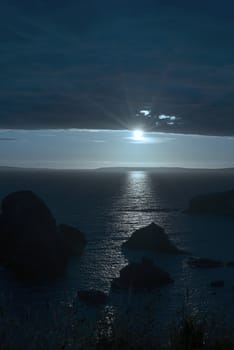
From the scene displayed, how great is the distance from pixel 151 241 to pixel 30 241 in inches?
1046

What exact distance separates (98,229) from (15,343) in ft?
323

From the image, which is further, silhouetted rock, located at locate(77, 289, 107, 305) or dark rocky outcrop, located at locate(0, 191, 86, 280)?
dark rocky outcrop, located at locate(0, 191, 86, 280)

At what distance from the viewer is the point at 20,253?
66875mm

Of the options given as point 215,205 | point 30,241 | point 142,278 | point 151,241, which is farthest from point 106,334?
point 215,205

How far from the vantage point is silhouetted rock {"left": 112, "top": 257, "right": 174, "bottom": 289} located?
54625 mm

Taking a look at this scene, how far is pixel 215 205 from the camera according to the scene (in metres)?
161

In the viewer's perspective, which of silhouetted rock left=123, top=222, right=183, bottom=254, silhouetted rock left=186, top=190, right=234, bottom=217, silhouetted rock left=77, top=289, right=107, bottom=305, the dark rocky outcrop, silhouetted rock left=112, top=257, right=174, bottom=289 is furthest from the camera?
silhouetted rock left=186, top=190, right=234, bottom=217

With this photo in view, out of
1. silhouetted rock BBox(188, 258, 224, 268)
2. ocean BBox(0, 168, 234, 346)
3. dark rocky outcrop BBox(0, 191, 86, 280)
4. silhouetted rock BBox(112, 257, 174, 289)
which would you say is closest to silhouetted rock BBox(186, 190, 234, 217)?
ocean BBox(0, 168, 234, 346)

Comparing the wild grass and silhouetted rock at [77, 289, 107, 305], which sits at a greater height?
the wild grass

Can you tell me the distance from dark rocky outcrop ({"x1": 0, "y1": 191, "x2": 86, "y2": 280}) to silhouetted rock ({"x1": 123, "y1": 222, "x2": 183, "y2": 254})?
44.6ft

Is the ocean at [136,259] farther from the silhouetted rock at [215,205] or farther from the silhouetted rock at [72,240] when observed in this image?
the silhouetted rock at [215,205]

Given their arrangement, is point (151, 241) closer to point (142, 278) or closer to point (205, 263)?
point (205, 263)

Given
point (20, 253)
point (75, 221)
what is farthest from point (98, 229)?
point (20, 253)

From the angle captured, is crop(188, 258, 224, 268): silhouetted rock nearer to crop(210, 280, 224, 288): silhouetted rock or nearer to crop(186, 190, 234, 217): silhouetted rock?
crop(210, 280, 224, 288): silhouetted rock
